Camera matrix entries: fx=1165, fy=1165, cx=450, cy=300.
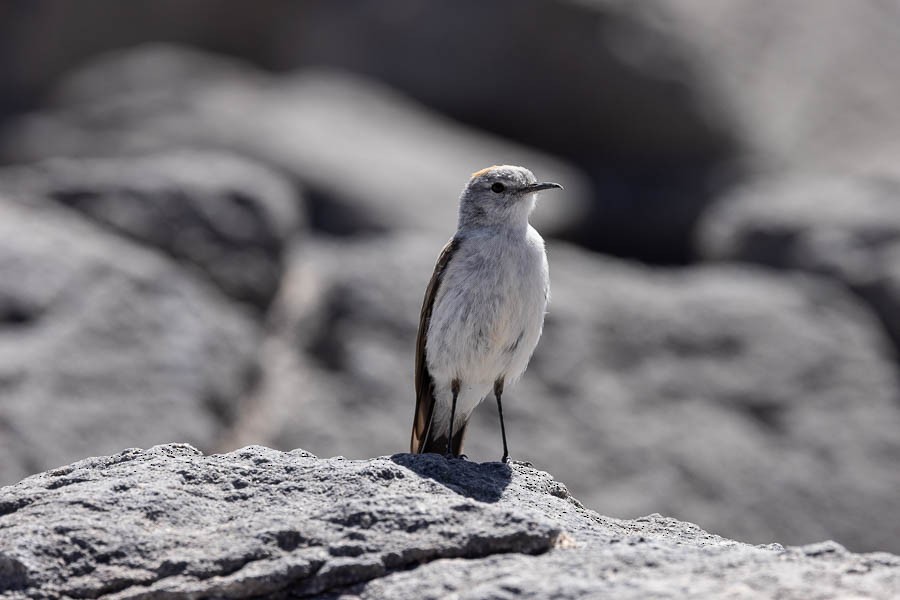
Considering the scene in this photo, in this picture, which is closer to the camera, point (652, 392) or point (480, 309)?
point (480, 309)

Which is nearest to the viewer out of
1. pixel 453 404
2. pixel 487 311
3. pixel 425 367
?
pixel 487 311

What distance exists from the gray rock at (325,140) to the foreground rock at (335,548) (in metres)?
9.51

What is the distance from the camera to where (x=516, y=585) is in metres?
4.44

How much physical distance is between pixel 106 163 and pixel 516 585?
1291cm

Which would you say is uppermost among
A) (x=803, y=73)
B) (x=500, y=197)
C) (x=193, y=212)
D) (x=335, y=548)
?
(x=803, y=73)

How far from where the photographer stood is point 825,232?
573 inches

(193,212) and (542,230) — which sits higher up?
(542,230)

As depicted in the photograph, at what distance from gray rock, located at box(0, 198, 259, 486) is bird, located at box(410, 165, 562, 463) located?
13.4ft

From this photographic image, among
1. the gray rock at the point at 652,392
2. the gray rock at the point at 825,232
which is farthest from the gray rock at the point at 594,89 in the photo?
the gray rock at the point at 652,392

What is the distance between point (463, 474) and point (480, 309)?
1456 mm

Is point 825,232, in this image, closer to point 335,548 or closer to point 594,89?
point 594,89

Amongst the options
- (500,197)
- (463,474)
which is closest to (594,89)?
(500,197)

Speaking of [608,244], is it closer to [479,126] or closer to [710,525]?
[479,126]

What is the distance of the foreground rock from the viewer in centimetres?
451
